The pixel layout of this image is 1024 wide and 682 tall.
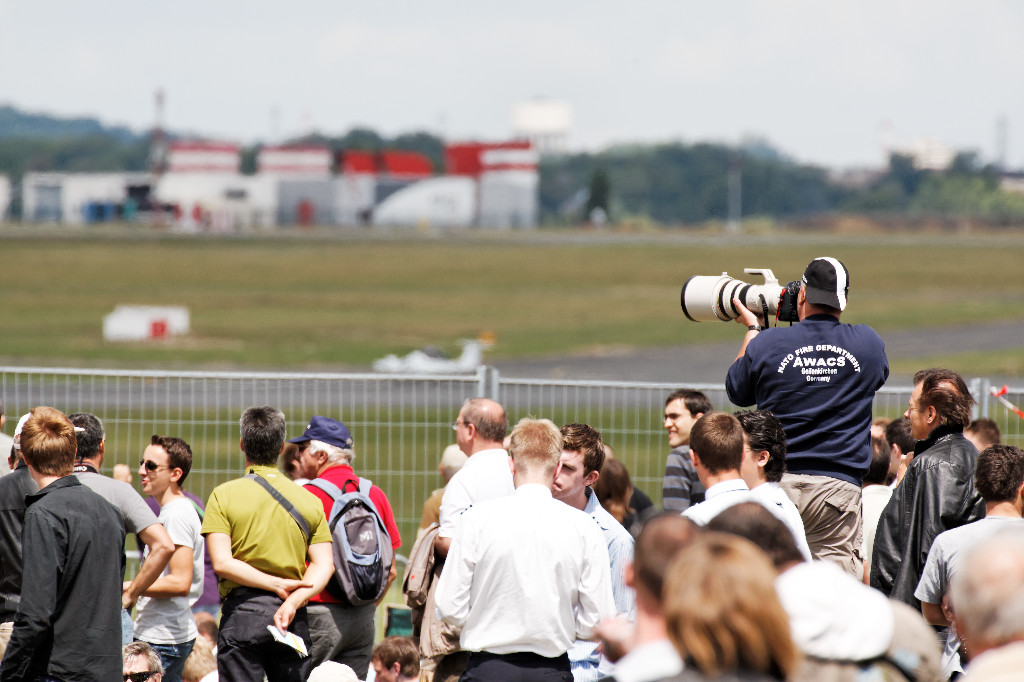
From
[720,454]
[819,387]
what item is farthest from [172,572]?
[819,387]

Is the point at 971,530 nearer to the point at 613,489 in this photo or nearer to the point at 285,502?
the point at 613,489

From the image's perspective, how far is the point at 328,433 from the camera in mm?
6406

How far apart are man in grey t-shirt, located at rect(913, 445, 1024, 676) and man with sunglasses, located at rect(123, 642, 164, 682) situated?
3.64 m

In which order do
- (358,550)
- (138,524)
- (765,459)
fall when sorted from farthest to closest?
1. (358,550)
2. (138,524)
3. (765,459)

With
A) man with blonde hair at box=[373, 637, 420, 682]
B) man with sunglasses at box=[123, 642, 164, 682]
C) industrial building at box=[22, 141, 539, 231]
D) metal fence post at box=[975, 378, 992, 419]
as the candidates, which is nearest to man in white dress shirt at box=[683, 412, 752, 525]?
man with blonde hair at box=[373, 637, 420, 682]

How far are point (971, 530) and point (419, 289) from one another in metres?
46.6

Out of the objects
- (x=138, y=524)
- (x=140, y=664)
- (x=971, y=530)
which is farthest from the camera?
(x=140, y=664)

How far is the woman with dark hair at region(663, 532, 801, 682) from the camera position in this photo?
8.72 ft

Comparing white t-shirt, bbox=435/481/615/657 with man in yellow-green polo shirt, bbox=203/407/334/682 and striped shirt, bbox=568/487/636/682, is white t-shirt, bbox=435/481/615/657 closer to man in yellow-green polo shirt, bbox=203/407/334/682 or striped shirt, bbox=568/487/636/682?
striped shirt, bbox=568/487/636/682

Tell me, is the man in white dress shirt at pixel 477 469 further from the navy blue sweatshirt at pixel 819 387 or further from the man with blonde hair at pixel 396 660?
the navy blue sweatshirt at pixel 819 387

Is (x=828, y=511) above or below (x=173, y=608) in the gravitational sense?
above

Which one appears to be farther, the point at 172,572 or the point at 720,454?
the point at 172,572

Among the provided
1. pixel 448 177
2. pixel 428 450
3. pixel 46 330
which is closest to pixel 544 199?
pixel 448 177

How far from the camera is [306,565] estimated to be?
5.74 m
